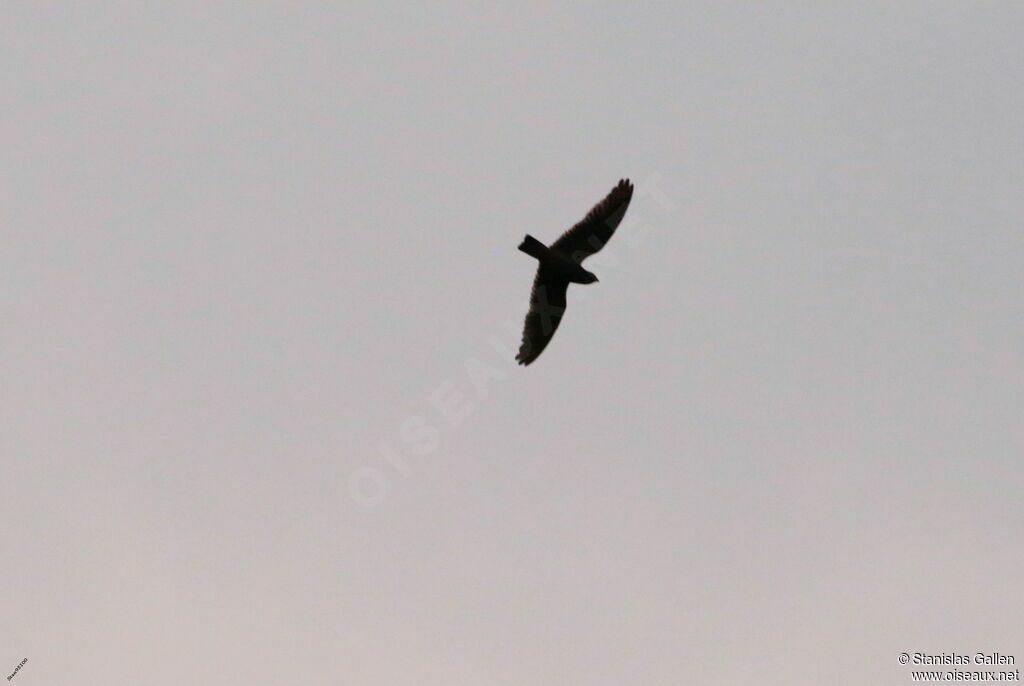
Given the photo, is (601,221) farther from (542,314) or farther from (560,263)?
(542,314)

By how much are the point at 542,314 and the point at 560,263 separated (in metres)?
2.01

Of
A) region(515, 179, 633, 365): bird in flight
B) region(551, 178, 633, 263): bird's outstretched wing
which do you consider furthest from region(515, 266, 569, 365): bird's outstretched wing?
region(551, 178, 633, 263): bird's outstretched wing

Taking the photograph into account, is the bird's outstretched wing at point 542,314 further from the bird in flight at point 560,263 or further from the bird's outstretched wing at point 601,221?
the bird's outstretched wing at point 601,221

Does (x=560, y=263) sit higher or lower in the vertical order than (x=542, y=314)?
higher

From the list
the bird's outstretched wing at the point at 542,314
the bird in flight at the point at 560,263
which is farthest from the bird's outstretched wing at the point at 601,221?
the bird's outstretched wing at the point at 542,314

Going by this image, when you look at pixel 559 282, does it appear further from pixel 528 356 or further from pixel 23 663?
pixel 23 663

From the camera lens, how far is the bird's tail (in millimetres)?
32125

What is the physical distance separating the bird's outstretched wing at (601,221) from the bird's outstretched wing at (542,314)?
124cm

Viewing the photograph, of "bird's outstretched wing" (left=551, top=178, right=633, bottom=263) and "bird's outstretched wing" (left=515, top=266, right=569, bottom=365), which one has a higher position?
"bird's outstretched wing" (left=551, top=178, right=633, bottom=263)

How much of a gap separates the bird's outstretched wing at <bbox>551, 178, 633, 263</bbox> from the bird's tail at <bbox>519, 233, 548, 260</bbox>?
0.56 meters

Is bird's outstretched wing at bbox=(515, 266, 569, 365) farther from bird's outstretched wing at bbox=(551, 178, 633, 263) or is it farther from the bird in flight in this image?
bird's outstretched wing at bbox=(551, 178, 633, 263)

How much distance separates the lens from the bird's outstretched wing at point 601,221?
32.7 m

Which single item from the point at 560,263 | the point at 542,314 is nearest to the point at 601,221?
the point at 560,263

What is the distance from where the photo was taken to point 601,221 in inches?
1291
